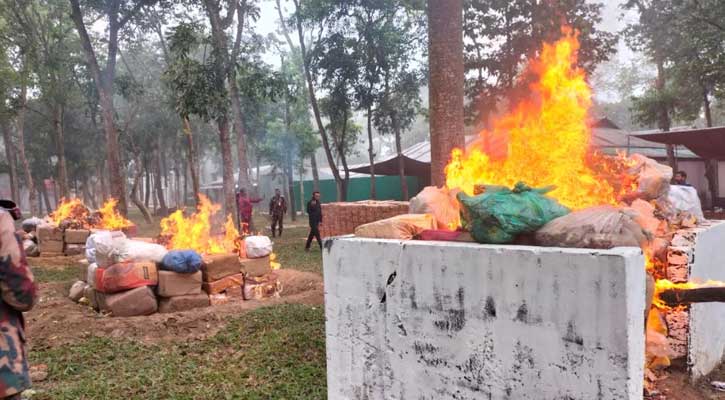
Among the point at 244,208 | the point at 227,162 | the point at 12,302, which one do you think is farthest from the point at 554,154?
the point at 227,162

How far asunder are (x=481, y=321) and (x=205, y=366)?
3.41 meters

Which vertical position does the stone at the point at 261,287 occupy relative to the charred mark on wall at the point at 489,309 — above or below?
below

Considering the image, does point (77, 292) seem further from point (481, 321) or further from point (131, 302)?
point (481, 321)

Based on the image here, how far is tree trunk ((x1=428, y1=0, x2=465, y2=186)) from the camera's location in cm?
696

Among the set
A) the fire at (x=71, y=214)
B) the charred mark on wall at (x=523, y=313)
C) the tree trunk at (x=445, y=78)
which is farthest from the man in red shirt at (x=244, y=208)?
the charred mark on wall at (x=523, y=313)

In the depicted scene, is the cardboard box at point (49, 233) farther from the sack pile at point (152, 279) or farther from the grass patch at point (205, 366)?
the grass patch at point (205, 366)

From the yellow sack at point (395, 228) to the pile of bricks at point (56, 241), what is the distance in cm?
1343

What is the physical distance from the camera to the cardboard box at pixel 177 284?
6797 millimetres

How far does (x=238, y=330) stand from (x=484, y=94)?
13.4 metres

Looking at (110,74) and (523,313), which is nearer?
(523,313)

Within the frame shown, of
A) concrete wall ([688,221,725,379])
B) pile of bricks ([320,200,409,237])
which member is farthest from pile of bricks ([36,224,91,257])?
concrete wall ([688,221,725,379])

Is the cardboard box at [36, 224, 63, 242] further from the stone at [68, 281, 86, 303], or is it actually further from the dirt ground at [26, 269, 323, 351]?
the dirt ground at [26, 269, 323, 351]

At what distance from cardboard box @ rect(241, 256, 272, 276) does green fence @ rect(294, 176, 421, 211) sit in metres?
17.2

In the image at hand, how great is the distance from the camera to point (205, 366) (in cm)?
498
